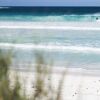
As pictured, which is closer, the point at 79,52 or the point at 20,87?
the point at 20,87

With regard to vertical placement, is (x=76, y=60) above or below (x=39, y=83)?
below

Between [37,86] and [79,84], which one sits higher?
[37,86]

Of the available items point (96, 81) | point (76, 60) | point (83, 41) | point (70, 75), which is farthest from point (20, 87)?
point (83, 41)

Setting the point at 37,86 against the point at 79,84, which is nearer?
the point at 37,86

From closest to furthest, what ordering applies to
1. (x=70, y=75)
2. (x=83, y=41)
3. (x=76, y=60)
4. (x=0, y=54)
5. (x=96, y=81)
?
1. (x=0, y=54)
2. (x=96, y=81)
3. (x=70, y=75)
4. (x=76, y=60)
5. (x=83, y=41)

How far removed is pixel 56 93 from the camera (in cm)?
203

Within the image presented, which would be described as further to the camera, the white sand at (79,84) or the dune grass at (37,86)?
the white sand at (79,84)

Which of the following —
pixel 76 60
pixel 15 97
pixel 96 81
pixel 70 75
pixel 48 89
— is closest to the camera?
pixel 15 97

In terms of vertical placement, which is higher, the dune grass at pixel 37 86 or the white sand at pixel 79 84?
the dune grass at pixel 37 86

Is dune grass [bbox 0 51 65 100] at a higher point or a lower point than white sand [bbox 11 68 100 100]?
higher

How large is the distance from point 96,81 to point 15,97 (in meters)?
5.77

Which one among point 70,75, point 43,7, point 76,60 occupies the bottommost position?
point 43,7

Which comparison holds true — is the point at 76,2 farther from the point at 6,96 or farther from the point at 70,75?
the point at 6,96

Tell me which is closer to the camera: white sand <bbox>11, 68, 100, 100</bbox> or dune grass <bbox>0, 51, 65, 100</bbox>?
dune grass <bbox>0, 51, 65, 100</bbox>
